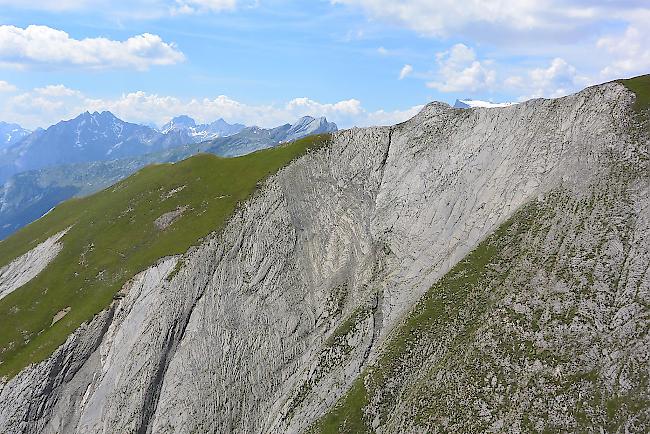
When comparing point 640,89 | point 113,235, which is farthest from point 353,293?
point 640,89

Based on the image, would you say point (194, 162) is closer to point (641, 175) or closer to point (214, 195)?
point (214, 195)

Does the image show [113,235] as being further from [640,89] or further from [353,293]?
[640,89]

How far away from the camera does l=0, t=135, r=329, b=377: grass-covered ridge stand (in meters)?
59.8

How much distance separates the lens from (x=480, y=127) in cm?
7019

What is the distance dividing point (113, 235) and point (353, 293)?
4059 cm

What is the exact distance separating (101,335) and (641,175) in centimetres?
6672

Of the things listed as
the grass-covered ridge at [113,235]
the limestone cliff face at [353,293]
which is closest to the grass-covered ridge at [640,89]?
the limestone cliff face at [353,293]

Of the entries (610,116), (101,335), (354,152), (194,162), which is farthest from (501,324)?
(194,162)

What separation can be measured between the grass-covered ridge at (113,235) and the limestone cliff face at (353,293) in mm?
3177

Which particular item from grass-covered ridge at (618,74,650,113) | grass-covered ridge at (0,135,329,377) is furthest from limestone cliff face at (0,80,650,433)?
grass-covered ridge at (0,135,329,377)

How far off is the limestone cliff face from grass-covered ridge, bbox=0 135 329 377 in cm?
318

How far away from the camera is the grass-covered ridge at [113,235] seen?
59.8m

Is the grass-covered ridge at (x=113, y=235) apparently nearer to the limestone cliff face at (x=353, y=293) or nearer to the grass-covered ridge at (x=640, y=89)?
the limestone cliff face at (x=353, y=293)

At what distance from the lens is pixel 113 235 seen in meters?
74.4
